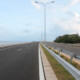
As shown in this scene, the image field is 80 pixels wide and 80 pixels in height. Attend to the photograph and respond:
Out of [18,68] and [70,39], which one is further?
[70,39]

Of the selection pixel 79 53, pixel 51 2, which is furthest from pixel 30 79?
pixel 51 2

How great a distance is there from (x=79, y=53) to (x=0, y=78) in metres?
6.73

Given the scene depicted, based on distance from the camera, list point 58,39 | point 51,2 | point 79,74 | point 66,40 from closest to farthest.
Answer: point 79,74 → point 51,2 → point 66,40 → point 58,39

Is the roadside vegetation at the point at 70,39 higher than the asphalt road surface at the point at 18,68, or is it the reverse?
the roadside vegetation at the point at 70,39

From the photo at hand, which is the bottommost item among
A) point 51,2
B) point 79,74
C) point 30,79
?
point 30,79

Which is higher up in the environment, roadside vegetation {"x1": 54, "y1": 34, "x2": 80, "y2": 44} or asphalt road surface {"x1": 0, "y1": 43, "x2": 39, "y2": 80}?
roadside vegetation {"x1": 54, "y1": 34, "x2": 80, "y2": 44}

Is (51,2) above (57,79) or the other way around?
above

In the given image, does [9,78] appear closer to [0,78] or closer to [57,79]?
[0,78]

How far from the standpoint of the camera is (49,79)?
9.84 metres

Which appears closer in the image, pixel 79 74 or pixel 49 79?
pixel 79 74

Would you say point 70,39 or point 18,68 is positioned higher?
point 70,39

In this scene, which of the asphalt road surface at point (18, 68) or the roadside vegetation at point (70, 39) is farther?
the roadside vegetation at point (70, 39)

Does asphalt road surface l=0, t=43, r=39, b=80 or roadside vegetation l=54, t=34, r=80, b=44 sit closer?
asphalt road surface l=0, t=43, r=39, b=80

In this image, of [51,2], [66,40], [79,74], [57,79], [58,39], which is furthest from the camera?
[58,39]
